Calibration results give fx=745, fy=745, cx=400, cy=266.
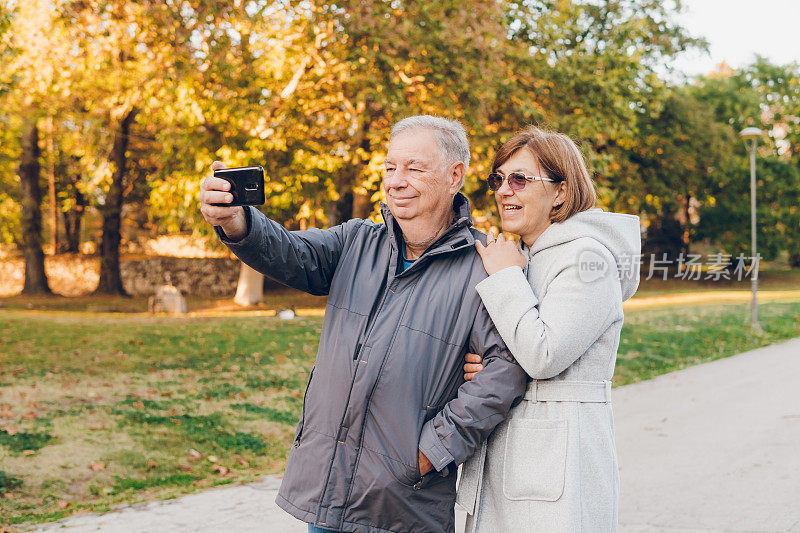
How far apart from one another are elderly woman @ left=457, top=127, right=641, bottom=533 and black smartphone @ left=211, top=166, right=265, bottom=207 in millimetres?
792

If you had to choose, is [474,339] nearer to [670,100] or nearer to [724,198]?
[670,100]

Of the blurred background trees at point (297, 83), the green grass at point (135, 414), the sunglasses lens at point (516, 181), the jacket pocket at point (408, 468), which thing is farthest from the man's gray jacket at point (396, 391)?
the blurred background trees at point (297, 83)

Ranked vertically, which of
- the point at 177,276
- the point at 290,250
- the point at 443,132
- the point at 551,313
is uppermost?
the point at 443,132

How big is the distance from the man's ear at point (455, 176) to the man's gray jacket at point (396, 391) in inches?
5.2

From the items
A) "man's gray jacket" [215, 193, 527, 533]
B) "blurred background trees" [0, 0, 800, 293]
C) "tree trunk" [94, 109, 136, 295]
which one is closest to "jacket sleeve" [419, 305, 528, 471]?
"man's gray jacket" [215, 193, 527, 533]

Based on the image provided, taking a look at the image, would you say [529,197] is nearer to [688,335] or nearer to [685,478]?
[685,478]

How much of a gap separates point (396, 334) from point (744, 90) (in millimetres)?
41215

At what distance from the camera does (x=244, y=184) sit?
2402 mm

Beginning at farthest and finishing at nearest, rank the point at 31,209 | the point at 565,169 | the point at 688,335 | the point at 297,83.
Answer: the point at 31,209 → the point at 688,335 → the point at 297,83 → the point at 565,169

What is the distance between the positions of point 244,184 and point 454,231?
2.46ft

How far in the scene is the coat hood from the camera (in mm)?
2498

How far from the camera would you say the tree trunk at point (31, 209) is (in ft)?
77.5

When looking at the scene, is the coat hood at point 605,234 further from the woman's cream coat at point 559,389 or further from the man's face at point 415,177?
the man's face at point 415,177

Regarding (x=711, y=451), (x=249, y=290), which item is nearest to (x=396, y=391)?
(x=711, y=451)
